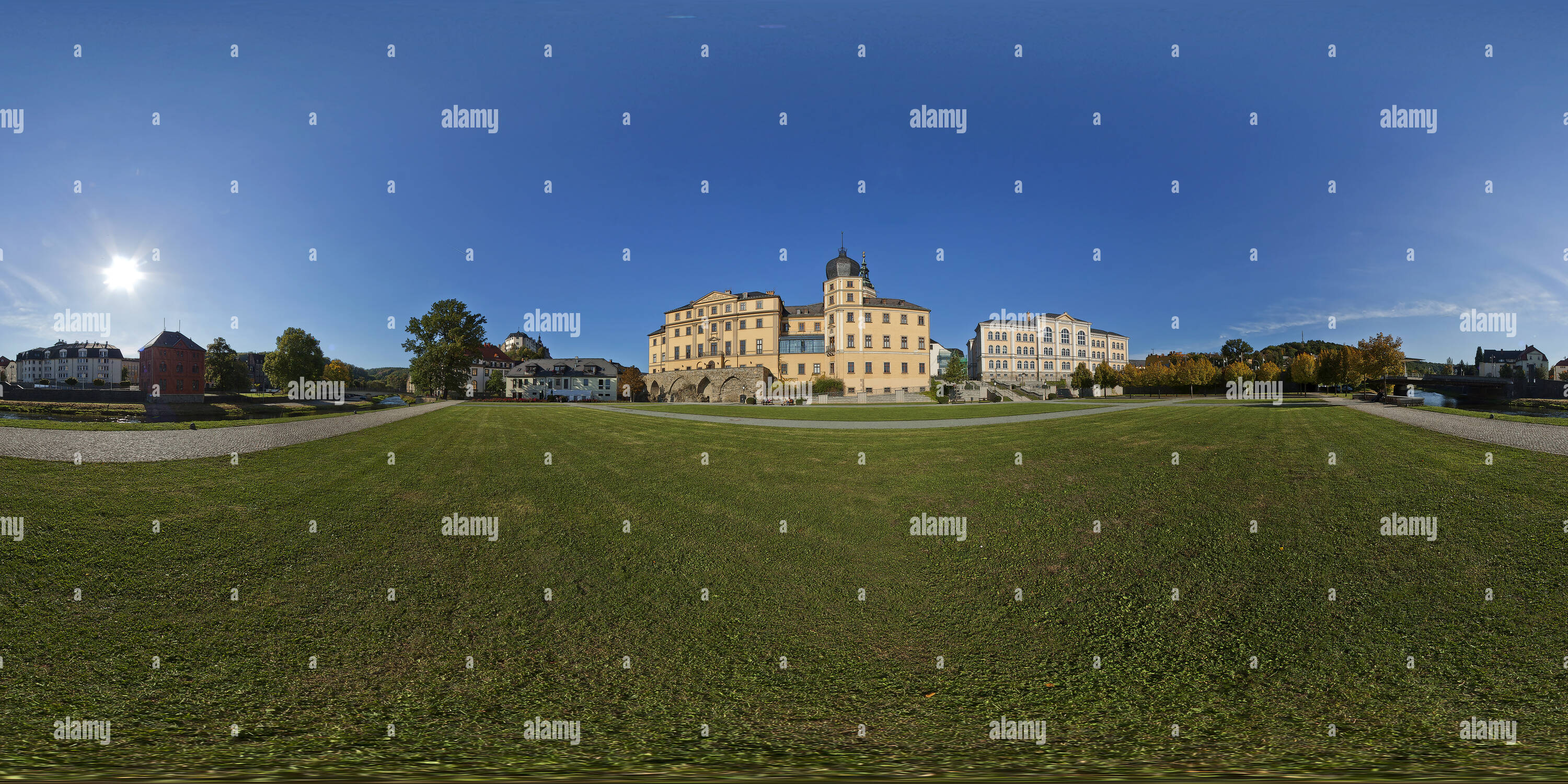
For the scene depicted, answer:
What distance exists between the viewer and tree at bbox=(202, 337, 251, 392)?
32.6 feet

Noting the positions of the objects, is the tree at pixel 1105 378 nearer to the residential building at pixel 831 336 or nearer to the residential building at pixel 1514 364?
the residential building at pixel 831 336

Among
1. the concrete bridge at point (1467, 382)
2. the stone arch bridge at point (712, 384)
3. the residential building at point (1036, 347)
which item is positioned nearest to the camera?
the concrete bridge at point (1467, 382)

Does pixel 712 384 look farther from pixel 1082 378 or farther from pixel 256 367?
pixel 256 367

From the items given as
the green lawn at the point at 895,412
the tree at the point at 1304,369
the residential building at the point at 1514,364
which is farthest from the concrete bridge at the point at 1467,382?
the green lawn at the point at 895,412

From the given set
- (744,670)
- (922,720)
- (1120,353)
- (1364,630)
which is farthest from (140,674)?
(1120,353)

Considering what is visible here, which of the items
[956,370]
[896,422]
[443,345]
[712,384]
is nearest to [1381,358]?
[896,422]

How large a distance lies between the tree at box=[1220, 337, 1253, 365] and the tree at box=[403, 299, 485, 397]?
101 m

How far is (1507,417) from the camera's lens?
38.2 feet

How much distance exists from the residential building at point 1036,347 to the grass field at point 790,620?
92.9m

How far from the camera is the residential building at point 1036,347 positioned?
96688mm

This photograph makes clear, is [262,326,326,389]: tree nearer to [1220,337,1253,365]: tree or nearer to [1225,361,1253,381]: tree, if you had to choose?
[1225,361,1253,381]: tree

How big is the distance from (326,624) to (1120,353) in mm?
127414

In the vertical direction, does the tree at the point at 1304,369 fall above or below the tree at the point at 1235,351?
below

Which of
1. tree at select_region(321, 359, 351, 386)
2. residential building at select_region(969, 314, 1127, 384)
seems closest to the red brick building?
tree at select_region(321, 359, 351, 386)
